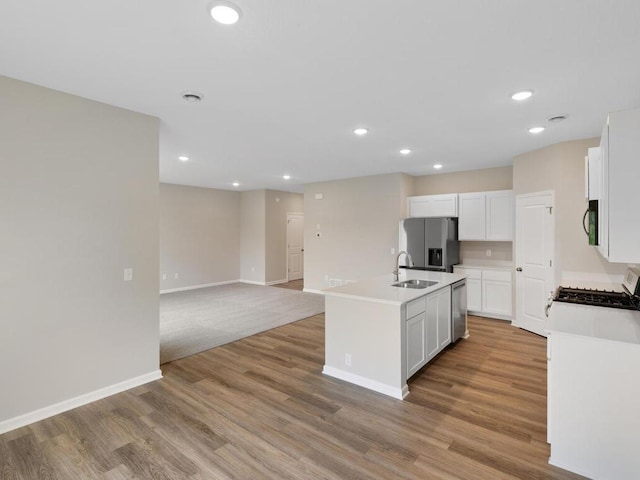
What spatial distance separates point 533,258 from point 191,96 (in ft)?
16.1

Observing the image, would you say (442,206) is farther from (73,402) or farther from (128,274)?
(73,402)

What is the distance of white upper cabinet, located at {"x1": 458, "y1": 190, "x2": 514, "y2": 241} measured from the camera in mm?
5230

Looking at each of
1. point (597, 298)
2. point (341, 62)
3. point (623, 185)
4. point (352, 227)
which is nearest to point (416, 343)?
point (597, 298)

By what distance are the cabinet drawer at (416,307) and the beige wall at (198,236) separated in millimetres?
6480

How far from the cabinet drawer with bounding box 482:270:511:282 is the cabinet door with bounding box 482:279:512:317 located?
0.17 ft

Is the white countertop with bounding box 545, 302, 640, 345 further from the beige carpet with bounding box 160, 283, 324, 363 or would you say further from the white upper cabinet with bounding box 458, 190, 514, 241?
the beige carpet with bounding box 160, 283, 324, 363

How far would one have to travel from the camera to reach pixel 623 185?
68.6 inches

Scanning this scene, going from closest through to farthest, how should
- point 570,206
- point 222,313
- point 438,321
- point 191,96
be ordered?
point 191,96 < point 438,321 < point 570,206 < point 222,313

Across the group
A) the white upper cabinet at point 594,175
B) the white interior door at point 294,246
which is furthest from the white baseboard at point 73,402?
the white interior door at point 294,246

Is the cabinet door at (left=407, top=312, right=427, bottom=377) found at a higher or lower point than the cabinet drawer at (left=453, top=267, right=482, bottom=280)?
lower

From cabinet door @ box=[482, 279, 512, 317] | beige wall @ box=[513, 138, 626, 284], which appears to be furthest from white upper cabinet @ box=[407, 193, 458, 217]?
beige wall @ box=[513, 138, 626, 284]

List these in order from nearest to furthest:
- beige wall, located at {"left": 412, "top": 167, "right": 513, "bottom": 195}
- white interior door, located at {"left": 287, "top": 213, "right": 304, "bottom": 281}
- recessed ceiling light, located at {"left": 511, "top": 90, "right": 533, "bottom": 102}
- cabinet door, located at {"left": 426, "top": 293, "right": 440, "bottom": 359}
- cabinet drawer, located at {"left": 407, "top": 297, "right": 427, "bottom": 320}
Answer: recessed ceiling light, located at {"left": 511, "top": 90, "right": 533, "bottom": 102}
cabinet drawer, located at {"left": 407, "top": 297, "right": 427, "bottom": 320}
cabinet door, located at {"left": 426, "top": 293, "right": 440, "bottom": 359}
beige wall, located at {"left": 412, "top": 167, "right": 513, "bottom": 195}
white interior door, located at {"left": 287, "top": 213, "right": 304, "bottom": 281}

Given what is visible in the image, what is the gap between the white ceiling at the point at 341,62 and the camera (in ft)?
5.62

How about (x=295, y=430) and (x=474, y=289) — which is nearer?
(x=295, y=430)
